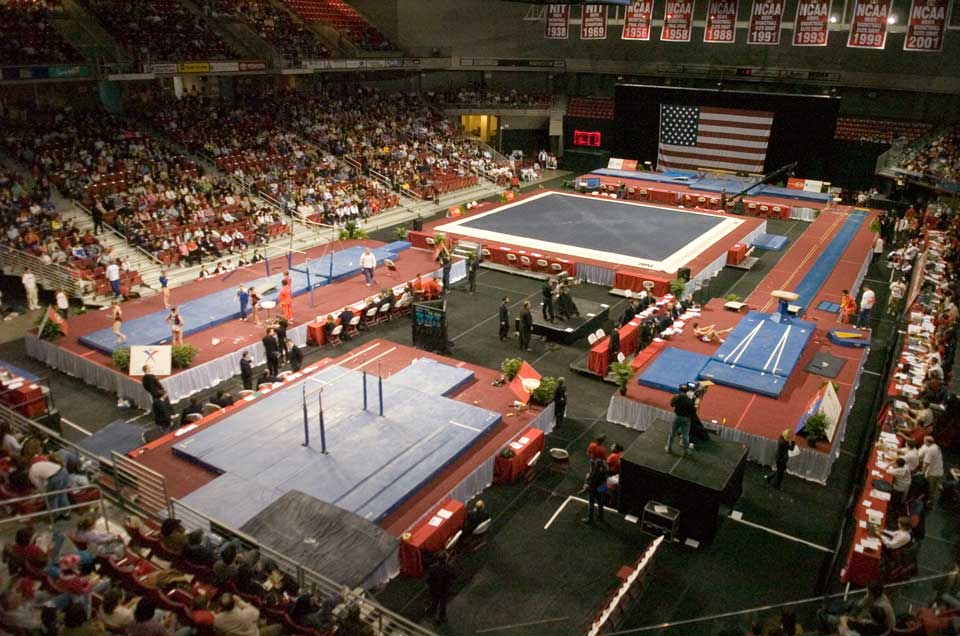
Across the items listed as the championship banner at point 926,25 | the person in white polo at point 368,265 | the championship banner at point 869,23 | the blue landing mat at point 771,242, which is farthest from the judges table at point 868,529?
the championship banner at point 926,25

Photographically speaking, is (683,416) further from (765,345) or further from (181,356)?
(181,356)

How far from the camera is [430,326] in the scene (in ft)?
60.8

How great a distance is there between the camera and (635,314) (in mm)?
20297

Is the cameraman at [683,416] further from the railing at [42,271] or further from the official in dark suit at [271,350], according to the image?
Result: the railing at [42,271]

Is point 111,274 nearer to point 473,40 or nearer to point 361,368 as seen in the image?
point 361,368

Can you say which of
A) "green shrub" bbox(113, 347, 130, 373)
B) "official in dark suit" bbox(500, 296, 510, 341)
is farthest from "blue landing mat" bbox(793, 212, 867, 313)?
"green shrub" bbox(113, 347, 130, 373)

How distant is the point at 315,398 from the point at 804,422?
9868mm

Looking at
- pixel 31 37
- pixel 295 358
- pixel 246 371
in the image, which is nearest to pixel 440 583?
pixel 246 371

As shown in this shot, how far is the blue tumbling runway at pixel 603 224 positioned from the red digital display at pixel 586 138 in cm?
1270

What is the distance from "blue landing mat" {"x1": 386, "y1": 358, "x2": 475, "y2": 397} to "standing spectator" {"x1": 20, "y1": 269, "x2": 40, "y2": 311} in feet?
39.3

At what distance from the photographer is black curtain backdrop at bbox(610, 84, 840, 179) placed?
3772 centimetres

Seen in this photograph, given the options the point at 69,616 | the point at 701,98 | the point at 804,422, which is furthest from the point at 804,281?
the point at 69,616

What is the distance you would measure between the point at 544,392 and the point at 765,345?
21.0 ft

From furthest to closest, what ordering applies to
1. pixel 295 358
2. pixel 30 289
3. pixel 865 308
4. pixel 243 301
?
pixel 30 289
pixel 865 308
pixel 243 301
pixel 295 358
